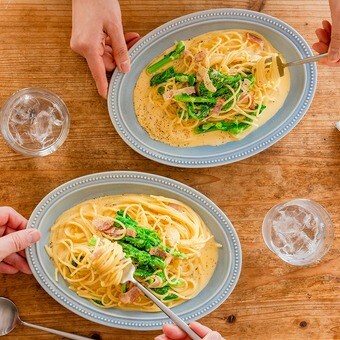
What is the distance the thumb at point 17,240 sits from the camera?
2553mm

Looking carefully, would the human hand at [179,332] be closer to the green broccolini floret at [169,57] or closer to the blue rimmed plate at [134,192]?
the blue rimmed plate at [134,192]

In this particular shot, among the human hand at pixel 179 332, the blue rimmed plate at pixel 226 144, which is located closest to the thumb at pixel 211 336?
the human hand at pixel 179 332

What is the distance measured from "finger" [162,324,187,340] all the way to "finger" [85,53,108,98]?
45.3 inches

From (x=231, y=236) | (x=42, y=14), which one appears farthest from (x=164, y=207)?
(x=42, y=14)

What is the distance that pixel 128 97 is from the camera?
285cm

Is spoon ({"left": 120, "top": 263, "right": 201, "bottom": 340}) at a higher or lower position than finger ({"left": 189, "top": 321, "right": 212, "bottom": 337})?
higher

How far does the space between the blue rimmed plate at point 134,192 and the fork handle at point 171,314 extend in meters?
0.19

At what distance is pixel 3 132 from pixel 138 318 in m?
1.14

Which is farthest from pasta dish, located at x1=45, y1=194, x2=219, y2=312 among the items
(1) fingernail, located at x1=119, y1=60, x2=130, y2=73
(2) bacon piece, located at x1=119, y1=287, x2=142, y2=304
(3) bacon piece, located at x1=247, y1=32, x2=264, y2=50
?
(3) bacon piece, located at x1=247, y1=32, x2=264, y2=50

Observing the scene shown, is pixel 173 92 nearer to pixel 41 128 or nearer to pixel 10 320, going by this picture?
pixel 41 128

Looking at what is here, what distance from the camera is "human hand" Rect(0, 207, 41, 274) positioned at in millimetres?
2568

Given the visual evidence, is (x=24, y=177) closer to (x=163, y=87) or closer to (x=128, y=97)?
(x=128, y=97)

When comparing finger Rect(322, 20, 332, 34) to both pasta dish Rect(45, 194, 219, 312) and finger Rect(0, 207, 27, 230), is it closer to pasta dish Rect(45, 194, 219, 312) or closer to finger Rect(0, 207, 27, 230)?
pasta dish Rect(45, 194, 219, 312)

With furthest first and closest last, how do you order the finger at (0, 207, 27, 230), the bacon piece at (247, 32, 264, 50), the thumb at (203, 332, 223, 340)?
the bacon piece at (247, 32, 264, 50) → the finger at (0, 207, 27, 230) → the thumb at (203, 332, 223, 340)
